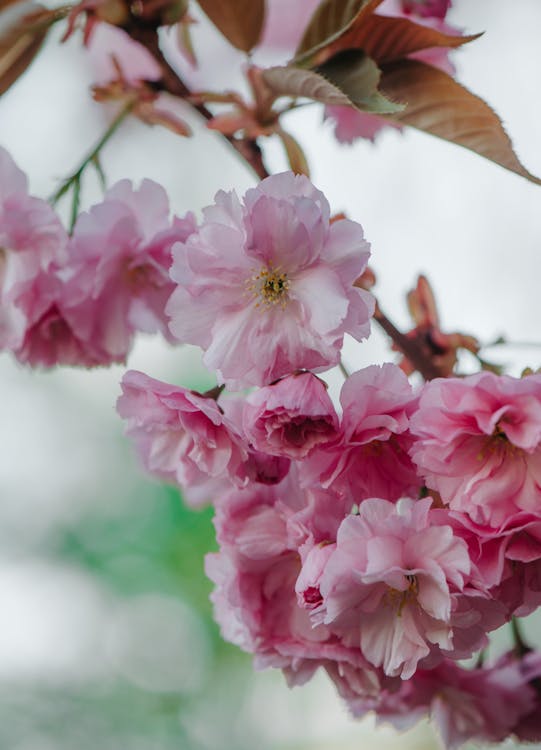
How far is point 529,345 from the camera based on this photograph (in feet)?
1.97

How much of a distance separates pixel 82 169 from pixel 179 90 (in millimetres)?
77

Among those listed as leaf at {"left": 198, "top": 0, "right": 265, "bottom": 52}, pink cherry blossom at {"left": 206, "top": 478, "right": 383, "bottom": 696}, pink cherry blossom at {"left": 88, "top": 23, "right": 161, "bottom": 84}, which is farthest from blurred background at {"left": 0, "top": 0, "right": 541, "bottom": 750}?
pink cherry blossom at {"left": 206, "top": 478, "right": 383, "bottom": 696}

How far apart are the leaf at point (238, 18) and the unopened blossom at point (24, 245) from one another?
157mm

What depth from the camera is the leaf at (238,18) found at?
1.91 feet

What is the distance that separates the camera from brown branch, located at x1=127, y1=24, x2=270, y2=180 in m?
0.56

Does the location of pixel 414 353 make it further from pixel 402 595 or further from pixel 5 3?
pixel 5 3

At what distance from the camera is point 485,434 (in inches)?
16.2

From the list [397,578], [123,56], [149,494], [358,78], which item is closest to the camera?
[397,578]

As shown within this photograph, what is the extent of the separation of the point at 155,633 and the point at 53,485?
536 millimetres

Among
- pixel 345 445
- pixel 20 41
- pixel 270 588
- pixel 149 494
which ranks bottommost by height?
pixel 149 494

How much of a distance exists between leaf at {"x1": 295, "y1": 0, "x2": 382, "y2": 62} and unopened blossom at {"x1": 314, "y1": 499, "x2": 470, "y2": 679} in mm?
264

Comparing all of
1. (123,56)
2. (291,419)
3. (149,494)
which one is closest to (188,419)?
(291,419)

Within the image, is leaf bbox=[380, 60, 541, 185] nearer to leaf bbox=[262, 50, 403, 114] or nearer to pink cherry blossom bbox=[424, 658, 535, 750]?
leaf bbox=[262, 50, 403, 114]

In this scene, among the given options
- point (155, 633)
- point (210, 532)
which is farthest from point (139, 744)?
point (210, 532)
